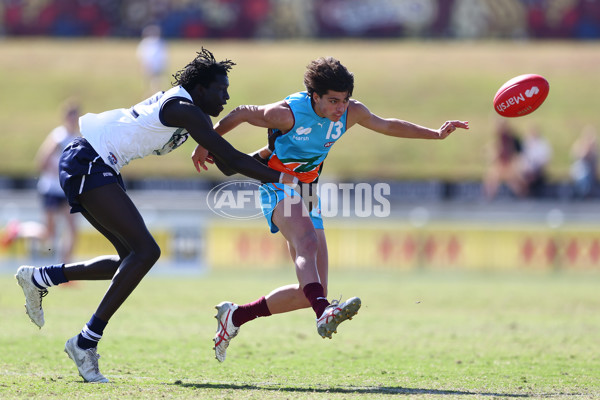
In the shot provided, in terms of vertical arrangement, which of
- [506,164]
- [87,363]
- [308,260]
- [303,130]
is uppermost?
[506,164]

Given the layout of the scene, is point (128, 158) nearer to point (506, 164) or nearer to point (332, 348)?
point (332, 348)

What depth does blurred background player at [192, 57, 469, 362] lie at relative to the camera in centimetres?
666

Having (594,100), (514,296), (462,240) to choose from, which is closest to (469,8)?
(594,100)

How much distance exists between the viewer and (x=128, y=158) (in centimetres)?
664

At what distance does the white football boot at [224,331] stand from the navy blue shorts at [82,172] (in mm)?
1373

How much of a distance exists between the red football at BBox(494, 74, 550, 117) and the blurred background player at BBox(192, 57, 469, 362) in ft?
1.35

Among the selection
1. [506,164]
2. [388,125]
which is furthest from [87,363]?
[506,164]

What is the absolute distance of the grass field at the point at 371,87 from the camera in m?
28.1

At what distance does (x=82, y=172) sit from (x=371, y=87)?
27794 mm

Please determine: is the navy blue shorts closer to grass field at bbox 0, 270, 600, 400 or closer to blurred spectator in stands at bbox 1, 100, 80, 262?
grass field at bbox 0, 270, 600, 400

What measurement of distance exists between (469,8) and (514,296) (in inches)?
1034

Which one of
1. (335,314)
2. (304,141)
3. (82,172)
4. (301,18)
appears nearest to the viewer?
(335,314)

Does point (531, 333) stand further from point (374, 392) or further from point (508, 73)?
point (508, 73)

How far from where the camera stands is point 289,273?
53.2ft
